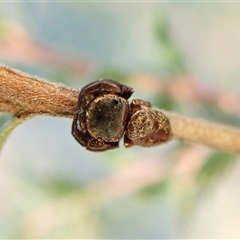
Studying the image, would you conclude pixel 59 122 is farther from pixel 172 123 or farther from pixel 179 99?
pixel 172 123

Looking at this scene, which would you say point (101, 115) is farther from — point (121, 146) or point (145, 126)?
point (121, 146)

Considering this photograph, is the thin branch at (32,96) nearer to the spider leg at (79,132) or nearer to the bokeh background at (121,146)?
the spider leg at (79,132)

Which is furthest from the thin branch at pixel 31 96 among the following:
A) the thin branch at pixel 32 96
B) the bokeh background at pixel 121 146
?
the bokeh background at pixel 121 146

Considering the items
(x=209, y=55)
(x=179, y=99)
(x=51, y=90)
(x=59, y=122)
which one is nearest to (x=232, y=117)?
(x=179, y=99)

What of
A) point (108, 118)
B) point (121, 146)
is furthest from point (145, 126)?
point (121, 146)

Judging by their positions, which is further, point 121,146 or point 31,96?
point 121,146

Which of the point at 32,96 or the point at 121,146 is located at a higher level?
the point at 121,146
